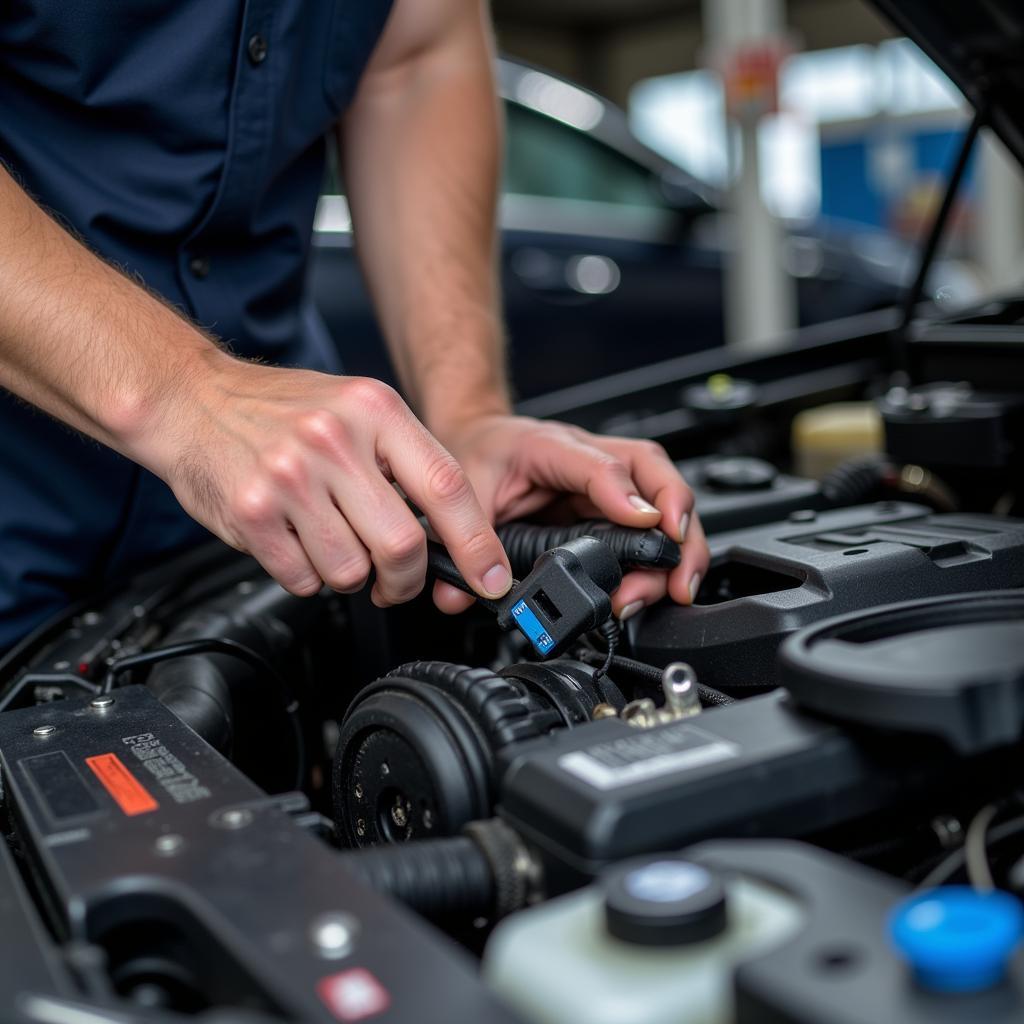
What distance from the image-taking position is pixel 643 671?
0.85m

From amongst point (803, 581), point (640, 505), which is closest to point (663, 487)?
point (640, 505)

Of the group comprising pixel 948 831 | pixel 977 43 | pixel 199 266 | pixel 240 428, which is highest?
pixel 977 43

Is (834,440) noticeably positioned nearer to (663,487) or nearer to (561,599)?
(663,487)

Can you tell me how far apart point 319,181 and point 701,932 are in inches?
39.3

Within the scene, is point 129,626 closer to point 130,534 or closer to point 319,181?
point 130,534

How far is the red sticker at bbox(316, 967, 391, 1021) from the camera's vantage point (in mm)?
Answer: 451

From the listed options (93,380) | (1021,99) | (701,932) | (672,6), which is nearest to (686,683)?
(701,932)

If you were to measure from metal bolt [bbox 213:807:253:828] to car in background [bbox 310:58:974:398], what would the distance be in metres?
3.10

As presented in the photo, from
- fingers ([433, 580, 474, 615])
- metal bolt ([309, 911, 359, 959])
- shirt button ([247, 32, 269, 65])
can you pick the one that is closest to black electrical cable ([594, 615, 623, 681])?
fingers ([433, 580, 474, 615])

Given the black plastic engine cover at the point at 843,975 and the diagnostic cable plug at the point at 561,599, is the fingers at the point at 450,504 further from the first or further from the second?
the black plastic engine cover at the point at 843,975

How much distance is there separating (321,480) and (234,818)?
0.26 meters

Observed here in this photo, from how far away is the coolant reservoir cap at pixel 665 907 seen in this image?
0.46m

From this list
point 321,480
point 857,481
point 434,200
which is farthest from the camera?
point 434,200

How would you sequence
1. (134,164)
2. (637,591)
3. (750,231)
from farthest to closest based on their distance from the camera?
(750,231) < (134,164) < (637,591)
